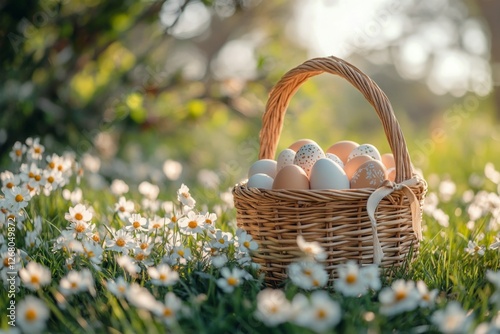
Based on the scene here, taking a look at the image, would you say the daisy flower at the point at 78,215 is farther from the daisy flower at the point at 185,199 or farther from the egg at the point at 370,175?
the egg at the point at 370,175

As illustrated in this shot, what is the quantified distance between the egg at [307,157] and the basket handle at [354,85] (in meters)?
0.19

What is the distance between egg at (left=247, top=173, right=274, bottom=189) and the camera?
65.1 inches

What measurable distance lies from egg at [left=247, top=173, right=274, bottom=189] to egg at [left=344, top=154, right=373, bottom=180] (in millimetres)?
236

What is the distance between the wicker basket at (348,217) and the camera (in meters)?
1.48

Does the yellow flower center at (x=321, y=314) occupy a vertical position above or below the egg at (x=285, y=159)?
below

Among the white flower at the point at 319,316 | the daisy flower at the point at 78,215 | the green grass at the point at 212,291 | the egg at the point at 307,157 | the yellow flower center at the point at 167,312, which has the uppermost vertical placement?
the egg at the point at 307,157

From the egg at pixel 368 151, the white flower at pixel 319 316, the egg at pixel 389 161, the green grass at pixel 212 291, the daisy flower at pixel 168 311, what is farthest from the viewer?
the egg at pixel 389 161

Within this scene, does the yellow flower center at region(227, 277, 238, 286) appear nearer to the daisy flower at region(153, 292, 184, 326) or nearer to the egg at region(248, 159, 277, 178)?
the daisy flower at region(153, 292, 184, 326)

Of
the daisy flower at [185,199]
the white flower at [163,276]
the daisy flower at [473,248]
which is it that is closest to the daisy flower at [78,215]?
the daisy flower at [185,199]

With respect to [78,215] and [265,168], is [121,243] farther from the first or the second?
[265,168]

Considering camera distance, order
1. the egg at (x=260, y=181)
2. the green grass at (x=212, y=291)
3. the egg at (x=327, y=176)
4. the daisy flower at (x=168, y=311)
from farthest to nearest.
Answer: the egg at (x=260, y=181)
the egg at (x=327, y=176)
the green grass at (x=212, y=291)
the daisy flower at (x=168, y=311)

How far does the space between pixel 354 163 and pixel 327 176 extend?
16 centimetres

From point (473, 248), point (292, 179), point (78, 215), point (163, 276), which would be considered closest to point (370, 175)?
point (292, 179)

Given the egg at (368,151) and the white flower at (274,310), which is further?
the egg at (368,151)
